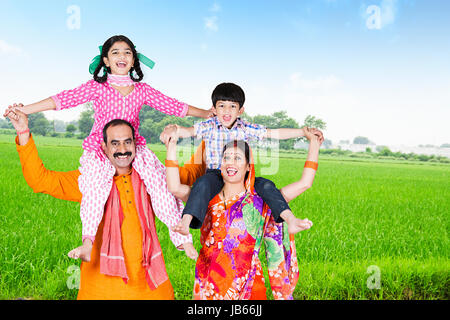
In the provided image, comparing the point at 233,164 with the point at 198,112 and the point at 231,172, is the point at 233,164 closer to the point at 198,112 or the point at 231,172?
the point at 231,172

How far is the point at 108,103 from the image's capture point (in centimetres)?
298

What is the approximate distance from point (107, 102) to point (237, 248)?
4.71 feet

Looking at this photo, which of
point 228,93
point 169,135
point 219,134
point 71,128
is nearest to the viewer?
point 169,135

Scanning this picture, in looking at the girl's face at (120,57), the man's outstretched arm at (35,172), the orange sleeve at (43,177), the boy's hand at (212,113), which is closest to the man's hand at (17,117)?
the man's outstretched arm at (35,172)

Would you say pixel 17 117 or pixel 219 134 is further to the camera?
pixel 219 134

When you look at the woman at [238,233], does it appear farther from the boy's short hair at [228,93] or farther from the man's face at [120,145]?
the man's face at [120,145]

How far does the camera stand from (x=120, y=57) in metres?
2.93

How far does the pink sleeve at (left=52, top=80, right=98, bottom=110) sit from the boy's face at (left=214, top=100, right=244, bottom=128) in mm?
917

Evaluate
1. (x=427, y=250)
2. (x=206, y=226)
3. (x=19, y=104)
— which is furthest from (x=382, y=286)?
(x=19, y=104)

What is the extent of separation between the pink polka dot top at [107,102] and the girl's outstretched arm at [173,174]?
1.48ft

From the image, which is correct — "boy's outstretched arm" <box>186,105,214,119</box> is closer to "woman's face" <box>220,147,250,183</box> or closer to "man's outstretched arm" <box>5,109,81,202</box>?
"woman's face" <box>220,147,250,183</box>

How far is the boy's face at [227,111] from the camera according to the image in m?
2.95

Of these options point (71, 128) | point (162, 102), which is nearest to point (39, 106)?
point (162, 102)

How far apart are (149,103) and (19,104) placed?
2.94 ft
